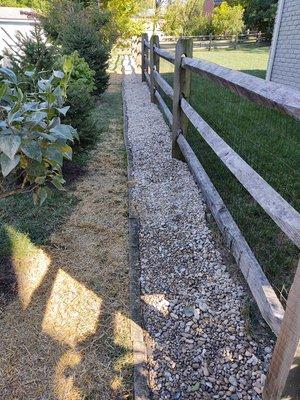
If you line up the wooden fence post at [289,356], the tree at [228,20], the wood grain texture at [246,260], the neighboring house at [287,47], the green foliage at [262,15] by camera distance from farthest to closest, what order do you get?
the tree at [228,20] < the green foliage at [262,15] < the neighboring house at [287,47] < the wood grain texture at [246,260] < the wooden fence post at [289,356]

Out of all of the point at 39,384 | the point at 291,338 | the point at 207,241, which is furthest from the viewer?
the point at 207,241

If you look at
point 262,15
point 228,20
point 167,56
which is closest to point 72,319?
point 167,56

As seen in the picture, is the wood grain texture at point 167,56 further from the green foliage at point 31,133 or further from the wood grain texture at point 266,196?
the green foliage at point 31,133

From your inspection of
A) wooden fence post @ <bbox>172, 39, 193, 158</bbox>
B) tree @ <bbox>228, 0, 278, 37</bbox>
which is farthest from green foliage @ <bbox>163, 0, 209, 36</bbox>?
wooden fence post @ <bbox>172, 39, 193, 158</bbox>

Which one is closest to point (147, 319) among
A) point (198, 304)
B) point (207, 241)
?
point (198, 304)

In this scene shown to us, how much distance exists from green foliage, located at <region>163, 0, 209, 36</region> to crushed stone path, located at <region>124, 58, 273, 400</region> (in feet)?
71.0

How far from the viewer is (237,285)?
2.21 metres

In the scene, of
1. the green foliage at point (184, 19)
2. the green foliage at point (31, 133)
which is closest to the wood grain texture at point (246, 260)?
the green foliage at point (31, 133)

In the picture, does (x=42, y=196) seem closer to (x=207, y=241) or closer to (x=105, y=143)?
(x=207, y=241)

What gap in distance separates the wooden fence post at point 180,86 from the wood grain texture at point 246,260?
746 millimetres

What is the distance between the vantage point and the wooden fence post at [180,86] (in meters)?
3.59

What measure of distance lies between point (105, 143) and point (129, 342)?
11.9 ft

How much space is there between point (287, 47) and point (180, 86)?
448 centimetres

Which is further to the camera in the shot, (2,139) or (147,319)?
(147,319)
